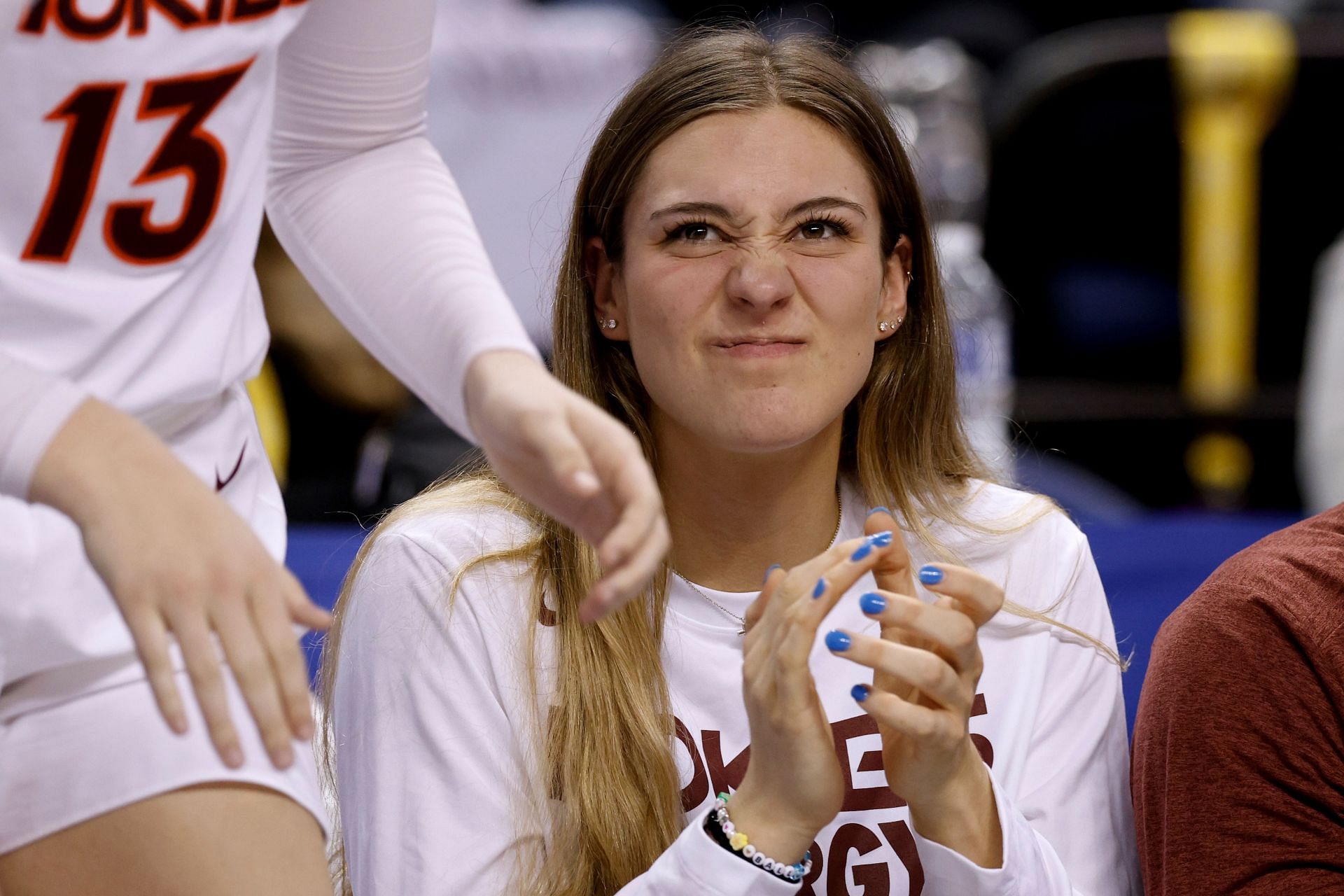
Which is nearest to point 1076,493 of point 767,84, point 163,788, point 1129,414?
point 1129,414

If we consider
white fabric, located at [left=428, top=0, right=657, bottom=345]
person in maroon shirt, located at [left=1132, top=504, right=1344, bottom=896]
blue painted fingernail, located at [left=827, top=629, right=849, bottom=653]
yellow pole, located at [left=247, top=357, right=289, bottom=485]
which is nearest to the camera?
blue painted fingernail, located at [left=827, top=629, right=849, bottom=653]

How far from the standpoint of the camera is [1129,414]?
2828 mm

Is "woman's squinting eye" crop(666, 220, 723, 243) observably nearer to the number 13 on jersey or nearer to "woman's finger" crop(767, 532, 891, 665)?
"woman's finger" crop(767, 532, 891, 665)

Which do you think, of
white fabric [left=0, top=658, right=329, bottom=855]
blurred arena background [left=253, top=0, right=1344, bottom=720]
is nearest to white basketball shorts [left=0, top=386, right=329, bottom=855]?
white fabric [left=0, top=658, right=329, bottom=855]

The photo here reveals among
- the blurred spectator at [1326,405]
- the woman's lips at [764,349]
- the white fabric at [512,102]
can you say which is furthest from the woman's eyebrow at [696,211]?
the white fabric at [512,102]

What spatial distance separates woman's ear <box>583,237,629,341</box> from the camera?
1438mm

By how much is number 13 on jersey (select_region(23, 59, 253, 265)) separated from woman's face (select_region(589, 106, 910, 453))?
58cm

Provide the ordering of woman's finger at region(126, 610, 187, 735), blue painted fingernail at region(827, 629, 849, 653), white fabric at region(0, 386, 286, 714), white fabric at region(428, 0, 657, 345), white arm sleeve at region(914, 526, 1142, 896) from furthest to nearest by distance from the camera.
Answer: white fabric at region(428, 0, 657, 345)
white arm sleeve at region(914, 526, 1142, 896)
blue painted fingernail at region(827, 629, 849, 653)
white fabric at region(0, 386, 286, 714)
woman's finger at region(126, 610, 187, 735)

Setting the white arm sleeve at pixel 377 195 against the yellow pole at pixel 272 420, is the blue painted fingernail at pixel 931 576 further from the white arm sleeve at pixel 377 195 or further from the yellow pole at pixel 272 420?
the yellow pole at pixel 272 420

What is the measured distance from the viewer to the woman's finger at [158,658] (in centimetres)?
63

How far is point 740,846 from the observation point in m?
1.11

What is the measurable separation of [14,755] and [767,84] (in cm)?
89

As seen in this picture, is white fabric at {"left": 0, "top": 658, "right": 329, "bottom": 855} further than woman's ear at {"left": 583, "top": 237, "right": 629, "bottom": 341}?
No

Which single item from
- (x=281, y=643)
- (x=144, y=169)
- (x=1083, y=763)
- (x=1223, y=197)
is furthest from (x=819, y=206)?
(x=1223, y=197)
